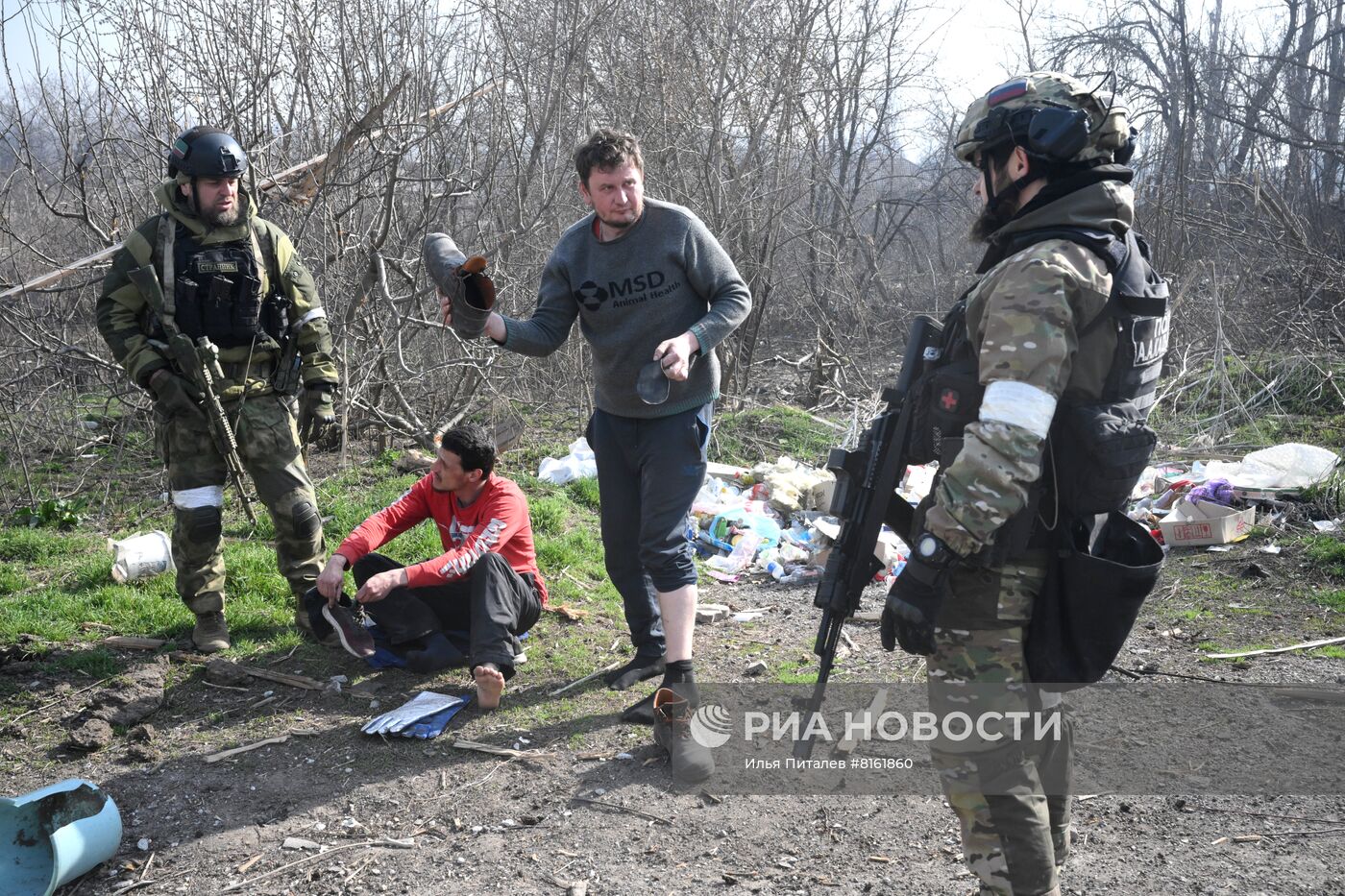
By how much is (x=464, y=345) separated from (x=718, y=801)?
18.5ft

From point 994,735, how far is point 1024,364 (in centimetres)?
83

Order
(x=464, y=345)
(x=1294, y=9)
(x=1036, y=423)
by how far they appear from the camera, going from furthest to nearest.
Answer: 1. (x=1294, y=9)
2. (x=464, y=345)
3. (x=1036, y=423)

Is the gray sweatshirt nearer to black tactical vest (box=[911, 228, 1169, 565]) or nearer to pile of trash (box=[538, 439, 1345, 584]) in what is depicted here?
black tactical vest (box=[911, 228, 1169, 565])

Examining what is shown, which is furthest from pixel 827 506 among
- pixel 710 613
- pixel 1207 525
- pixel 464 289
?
pixel 464 289

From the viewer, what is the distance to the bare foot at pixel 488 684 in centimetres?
400

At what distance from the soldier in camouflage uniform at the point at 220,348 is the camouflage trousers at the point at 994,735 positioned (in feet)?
10.8

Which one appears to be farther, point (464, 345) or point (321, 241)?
point (464, 345)

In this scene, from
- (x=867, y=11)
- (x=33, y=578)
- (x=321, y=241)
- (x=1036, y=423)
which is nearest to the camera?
(x=1036, y=423)

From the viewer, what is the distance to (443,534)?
181 inches

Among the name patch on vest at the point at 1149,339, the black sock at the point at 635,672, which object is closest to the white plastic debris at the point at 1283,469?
the black sock at the point at 635,672

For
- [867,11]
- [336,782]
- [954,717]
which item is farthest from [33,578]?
[867,11]

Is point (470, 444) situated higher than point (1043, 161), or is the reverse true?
point (1043, 161)

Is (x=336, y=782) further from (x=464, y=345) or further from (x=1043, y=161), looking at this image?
(x=464, y=345)
